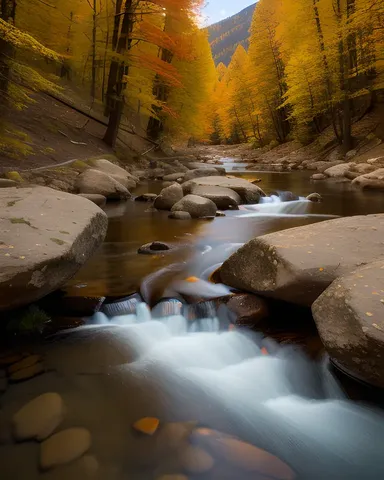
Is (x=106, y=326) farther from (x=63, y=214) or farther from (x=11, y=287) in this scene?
(x=63, y=214)

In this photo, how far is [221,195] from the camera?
7992 millimetres

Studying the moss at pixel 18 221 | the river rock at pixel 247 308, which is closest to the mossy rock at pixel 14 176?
the moss at pixel 18 221

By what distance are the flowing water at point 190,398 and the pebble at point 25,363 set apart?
0.36 ft

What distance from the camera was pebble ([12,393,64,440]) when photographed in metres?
1.71

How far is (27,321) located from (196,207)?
4.54 m

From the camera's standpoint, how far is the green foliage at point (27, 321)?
8.38 feet

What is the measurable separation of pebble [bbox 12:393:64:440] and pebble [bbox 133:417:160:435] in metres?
0.40

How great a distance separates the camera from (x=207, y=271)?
382cm

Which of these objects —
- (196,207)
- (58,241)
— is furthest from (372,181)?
(58,241)

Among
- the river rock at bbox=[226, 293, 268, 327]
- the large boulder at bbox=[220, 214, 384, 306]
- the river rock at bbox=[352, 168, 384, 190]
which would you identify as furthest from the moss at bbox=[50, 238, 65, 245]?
the river rock at bbox=[352, 168, 384, 190]

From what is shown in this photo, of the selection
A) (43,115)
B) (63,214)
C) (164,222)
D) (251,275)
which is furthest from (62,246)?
(43,115)

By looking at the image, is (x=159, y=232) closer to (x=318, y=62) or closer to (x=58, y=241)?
(x=58, y=241)

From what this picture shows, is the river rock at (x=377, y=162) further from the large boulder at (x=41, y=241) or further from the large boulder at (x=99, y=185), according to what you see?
the large boulder at (x=41, y=241)

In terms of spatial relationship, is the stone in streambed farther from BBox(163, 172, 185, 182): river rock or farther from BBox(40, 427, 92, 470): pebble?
BBox(163, 172, 185, 182): river rock
